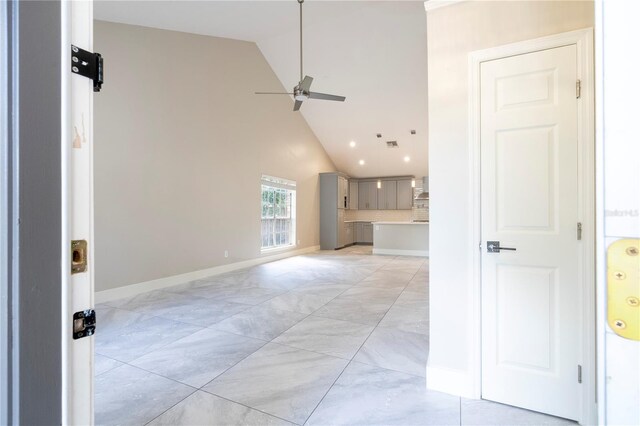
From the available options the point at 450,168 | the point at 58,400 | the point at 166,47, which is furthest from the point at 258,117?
the point at 58,400

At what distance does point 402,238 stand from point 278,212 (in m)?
3.57

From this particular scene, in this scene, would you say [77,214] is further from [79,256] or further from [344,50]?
[344,50]

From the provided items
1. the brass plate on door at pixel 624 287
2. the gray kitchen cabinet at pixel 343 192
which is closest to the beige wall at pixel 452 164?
the brass plate on door at pixel 624 287

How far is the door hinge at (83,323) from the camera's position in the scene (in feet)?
1.86

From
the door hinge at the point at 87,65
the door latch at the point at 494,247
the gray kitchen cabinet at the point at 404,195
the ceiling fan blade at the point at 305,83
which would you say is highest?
the ceiling fan blade at the point at 305,83

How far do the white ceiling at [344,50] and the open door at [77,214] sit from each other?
13.5ft

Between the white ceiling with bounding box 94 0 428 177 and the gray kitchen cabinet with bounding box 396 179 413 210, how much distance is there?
3.58 feet

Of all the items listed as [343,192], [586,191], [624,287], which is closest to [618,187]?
[624,287]

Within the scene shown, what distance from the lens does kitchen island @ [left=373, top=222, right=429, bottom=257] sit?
808 centimetres

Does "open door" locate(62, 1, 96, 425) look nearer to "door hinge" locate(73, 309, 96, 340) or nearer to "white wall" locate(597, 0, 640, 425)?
"door hinge" locate(73, 309, 96, 340)

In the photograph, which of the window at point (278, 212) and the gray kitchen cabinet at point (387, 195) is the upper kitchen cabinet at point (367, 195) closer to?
the gray kitchen cabinet at point (387, 195)

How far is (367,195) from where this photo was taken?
11266mm

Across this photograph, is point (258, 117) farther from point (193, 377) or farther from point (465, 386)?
point (465, 386)

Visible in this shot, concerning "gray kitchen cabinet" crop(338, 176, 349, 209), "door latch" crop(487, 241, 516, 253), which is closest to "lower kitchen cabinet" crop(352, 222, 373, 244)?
"gray kitchen cabinet" crop(338, 176, 349, 209)
